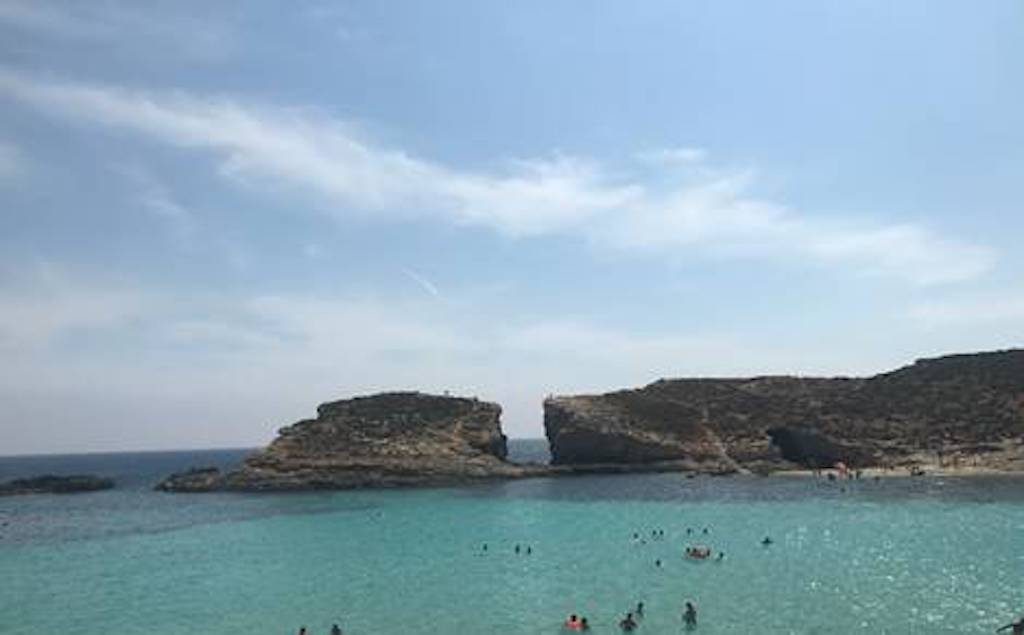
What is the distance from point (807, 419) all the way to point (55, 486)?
332 feet

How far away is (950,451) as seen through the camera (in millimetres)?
108000

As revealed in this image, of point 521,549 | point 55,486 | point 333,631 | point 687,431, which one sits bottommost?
point 333,631

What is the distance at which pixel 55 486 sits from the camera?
143 m

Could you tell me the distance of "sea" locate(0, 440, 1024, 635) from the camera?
41.8 meters

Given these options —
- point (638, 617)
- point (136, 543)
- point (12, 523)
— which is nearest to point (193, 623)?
point (638, 617)

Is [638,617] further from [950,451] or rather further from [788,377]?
[788,377]

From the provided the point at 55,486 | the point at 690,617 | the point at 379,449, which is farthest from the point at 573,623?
the point at 55,486

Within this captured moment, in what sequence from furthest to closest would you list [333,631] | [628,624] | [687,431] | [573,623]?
[687,431] → [333,631] → [573,623] → [628,624]

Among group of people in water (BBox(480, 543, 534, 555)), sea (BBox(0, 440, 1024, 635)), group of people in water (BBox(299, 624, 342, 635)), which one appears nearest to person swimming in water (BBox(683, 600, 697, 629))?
sea (BBox(0, 440, 1024, 635))

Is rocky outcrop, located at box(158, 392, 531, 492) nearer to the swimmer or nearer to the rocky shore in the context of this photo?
the rocky shore

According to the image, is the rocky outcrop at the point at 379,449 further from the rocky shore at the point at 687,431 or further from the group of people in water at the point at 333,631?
the group of people in water at the point at 333,631

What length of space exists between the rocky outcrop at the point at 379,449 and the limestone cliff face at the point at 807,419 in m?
12.3

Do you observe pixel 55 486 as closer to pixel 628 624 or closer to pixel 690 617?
pixel 628 624

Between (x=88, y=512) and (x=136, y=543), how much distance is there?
3488 centimetres
